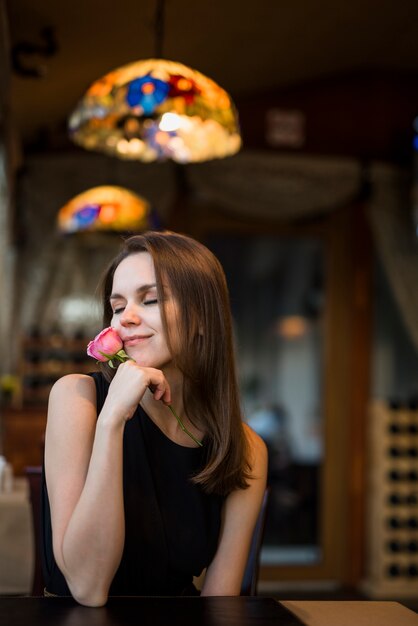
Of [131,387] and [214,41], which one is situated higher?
[214,41]

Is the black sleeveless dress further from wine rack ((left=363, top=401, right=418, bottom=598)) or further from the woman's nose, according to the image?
wine rack ((left=363, top=401, right=418, bottom=598))

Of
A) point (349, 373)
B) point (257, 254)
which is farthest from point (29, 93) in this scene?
point (349, 373)

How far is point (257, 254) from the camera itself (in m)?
6.13

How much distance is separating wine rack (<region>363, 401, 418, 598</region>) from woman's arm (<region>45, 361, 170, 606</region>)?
435 cm

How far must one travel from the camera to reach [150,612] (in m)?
1.39

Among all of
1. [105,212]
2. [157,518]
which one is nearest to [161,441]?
[157,518]

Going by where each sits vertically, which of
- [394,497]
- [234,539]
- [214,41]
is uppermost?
[214,41]

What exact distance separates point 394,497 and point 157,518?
14.2ft

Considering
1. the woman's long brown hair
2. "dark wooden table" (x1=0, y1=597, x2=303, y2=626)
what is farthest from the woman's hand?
"dark wooden table" (x1=0, y1=597, x2=303, y2=626)

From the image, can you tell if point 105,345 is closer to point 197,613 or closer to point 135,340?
point 135,340

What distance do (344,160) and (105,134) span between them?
2993 mm

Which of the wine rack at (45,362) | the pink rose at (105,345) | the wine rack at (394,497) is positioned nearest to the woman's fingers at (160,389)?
the pink rose at (105,345)

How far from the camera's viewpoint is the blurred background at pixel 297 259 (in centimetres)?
523

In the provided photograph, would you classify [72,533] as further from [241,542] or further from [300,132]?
[300,132]
